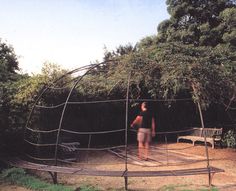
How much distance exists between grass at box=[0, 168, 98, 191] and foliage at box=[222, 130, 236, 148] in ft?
27.5

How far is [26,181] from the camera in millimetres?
Result: 8664

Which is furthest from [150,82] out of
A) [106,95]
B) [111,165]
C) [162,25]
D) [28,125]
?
[162,25]

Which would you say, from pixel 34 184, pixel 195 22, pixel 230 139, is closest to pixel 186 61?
pixel 230 139

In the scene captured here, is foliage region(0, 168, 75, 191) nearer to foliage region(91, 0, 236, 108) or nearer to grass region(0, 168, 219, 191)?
grass region(0, 168, 219, 191)

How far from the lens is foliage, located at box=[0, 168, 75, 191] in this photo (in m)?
8.09

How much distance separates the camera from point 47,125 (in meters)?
12.6

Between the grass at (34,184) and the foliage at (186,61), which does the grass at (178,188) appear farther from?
the foliage at (186,61)

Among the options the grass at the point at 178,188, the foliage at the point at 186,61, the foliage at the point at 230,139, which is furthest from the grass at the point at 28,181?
the foliage at the point at 230,139

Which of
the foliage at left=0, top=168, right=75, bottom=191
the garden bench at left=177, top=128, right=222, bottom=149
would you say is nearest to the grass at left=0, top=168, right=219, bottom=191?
the foliage at left=0, top=168, right=75, bottom=191

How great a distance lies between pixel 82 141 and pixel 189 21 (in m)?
13.0

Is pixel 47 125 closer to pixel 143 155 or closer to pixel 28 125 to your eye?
pixel 28 125

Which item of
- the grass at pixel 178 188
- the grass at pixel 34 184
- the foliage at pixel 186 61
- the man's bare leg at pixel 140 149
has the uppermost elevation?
the foliage at pixel 186 61

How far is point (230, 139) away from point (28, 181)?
9249 millimetres

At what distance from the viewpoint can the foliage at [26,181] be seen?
318 inches
